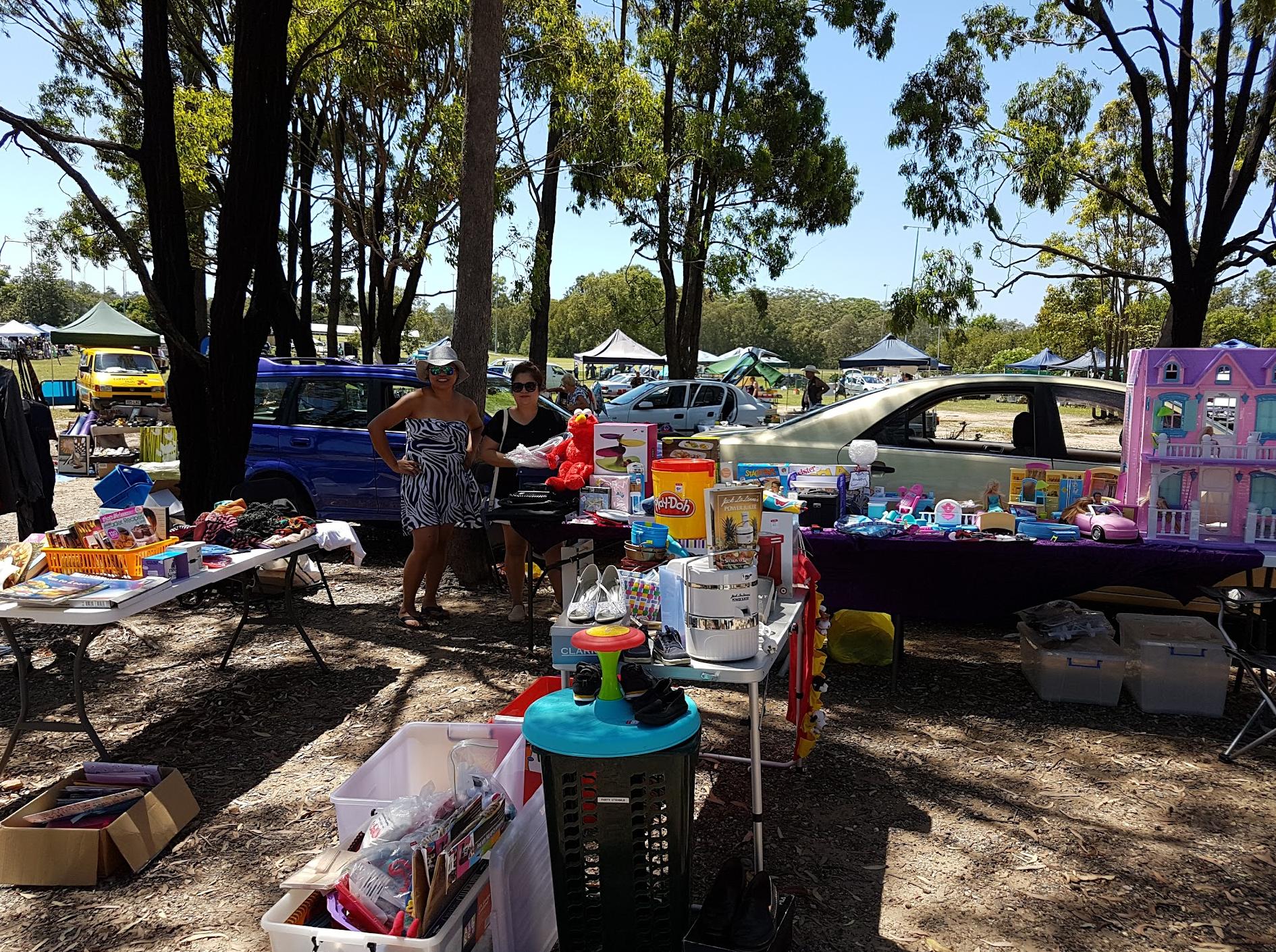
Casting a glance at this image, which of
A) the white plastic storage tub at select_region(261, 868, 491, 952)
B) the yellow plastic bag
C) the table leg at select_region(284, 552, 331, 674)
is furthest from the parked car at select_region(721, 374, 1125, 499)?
the white plastic storage tub at select_region(261, 868, 491, 952)

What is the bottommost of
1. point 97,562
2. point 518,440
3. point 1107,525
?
point 97,562

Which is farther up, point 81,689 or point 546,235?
point 546,235

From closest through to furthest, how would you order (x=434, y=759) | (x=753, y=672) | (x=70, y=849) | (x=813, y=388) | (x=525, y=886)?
(x=525, y=886), (x=753, y=672), (x=70, y=849), (x=434, y=759), (x=813, y=388)

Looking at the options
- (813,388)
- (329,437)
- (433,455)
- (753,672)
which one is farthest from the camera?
(813,388)

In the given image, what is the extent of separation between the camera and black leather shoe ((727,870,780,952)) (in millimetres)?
2576

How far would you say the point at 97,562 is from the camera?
412 centimetres

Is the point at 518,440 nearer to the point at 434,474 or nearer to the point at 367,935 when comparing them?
the point at 434,474

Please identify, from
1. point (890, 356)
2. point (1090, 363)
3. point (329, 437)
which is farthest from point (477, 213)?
point (1090, 363)

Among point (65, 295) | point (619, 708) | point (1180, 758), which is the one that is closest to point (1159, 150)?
point (1180, 758)

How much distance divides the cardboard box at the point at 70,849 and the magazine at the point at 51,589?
0.81 m

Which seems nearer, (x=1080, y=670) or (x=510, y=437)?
(x=1080, y=670)

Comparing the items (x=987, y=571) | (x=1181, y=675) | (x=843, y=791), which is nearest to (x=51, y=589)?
(x=843, y=791)

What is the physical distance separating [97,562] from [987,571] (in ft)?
14.3

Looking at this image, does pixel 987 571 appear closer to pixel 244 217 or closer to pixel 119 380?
pixel 244 217
